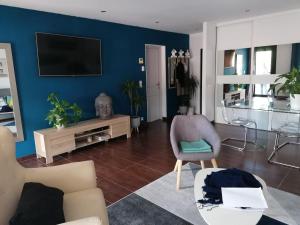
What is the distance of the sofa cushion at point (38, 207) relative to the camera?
4.02 feet

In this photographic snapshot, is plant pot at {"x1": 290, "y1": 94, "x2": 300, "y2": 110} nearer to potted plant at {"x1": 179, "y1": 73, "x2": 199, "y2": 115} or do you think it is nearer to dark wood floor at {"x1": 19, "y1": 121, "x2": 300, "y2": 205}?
dark wood floor at {"x1": 19, "y1": 121, "x2": 300, "y2": 205}

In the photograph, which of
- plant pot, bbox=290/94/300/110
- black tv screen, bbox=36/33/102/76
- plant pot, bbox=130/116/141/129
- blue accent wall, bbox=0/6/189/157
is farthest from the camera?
plant pot, bbox=130/116/141/129

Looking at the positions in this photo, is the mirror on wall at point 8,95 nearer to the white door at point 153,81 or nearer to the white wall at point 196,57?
the white door at point 153,81

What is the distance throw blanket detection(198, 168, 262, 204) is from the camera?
161 cm

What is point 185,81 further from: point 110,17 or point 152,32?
point 110,17

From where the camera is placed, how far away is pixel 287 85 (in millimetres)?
3219

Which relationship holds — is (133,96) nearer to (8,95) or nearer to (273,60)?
(8,95)

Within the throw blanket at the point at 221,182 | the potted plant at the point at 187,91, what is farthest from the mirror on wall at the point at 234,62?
the throw blanket at the point at 221,182

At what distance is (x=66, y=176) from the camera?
70.4 inches

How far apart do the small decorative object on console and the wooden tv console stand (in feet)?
0.41

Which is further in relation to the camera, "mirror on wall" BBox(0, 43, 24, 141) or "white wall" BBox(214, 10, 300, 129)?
"white wall" BBox(214, 10, 300, 129)

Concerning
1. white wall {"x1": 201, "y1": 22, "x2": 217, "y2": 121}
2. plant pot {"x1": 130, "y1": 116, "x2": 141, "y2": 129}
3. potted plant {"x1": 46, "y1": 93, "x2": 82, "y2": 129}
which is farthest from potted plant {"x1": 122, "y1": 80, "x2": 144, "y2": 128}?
white wall {"x1": 201, "y1": 22, "x2": 217, "y2": 121}

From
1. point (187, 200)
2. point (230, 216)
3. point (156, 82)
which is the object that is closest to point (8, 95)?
point (187, 200)

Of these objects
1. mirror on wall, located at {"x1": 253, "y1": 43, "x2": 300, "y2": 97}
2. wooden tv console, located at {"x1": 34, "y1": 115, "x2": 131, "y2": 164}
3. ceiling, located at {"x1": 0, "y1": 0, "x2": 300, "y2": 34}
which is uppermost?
ceiling, located at {"x1": 0, "y1": 0, "x2": 300, "y2": 34}
